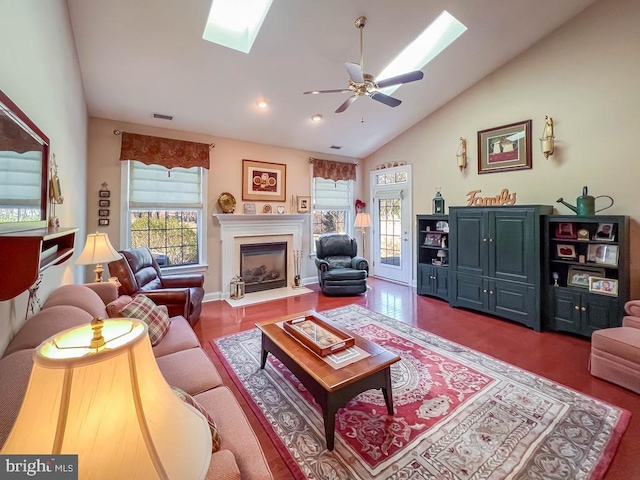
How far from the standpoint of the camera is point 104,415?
52 cm

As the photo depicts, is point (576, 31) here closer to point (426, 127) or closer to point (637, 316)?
point (426, 127)

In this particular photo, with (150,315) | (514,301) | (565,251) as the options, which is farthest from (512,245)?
(150,315)

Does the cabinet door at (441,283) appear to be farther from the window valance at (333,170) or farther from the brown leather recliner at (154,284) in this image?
the brown leather recliner at (154,284)

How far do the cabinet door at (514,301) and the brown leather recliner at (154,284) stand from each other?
4060 millimetres

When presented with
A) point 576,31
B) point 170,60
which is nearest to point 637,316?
point 576,31

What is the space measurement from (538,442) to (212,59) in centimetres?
459

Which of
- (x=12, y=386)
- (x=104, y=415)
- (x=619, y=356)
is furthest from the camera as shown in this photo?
(x=619, y=356)

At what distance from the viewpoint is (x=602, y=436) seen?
1.90 metres

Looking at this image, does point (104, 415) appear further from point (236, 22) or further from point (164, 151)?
point (164, 151)

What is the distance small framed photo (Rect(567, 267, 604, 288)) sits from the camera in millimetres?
3447

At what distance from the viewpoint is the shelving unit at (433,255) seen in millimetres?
4929

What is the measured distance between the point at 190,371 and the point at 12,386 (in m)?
1.04

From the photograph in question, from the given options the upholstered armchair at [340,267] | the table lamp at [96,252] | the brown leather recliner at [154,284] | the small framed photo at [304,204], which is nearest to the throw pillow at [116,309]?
the table lamp at [96,252]

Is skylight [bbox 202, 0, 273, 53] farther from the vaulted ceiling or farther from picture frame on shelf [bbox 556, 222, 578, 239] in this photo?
picture frame on shelf [bbox 556, 222, 578, 239]
